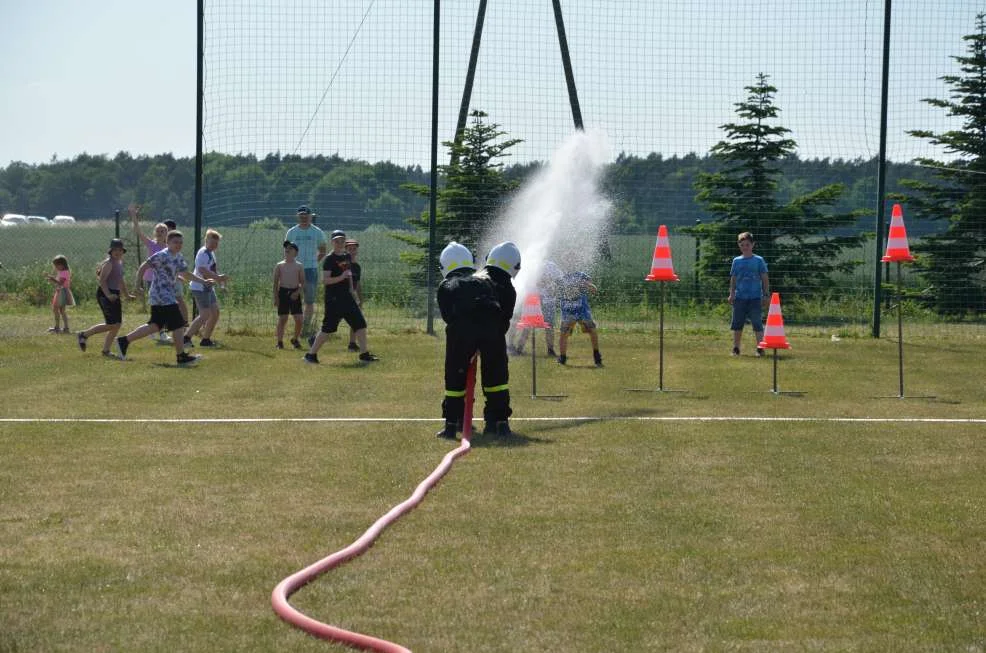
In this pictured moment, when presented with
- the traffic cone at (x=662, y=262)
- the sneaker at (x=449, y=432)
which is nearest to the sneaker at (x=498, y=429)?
the sneaker at (x=449, y=432)

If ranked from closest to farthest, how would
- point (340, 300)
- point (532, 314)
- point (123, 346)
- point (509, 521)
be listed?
point (509, 521) → point (532, 314) → point (123, 346) → point (340, 300)

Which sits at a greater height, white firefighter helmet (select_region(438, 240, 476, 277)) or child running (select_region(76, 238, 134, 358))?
white firefighter helmet (select_region(438, 240, 476, 277))

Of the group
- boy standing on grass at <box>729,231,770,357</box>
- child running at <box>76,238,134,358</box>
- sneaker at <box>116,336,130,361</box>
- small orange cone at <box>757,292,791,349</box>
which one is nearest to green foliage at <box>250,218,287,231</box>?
child running at <box>76,238,134,358</box>

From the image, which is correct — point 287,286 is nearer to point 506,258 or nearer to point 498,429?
point 506,258

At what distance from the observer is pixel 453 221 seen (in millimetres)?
23953

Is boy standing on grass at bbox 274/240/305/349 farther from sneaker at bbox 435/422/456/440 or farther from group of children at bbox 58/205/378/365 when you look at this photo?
sneaker at bbox 435/422/456/440

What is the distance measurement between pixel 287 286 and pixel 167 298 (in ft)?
8.20

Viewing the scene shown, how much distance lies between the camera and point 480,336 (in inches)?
434

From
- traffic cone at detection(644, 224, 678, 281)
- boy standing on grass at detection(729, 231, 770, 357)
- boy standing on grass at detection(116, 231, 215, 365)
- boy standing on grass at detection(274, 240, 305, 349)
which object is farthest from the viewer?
boy standing on grass at detection(274, 240, 305, 349)

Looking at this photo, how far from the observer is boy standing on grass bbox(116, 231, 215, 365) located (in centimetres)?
1703

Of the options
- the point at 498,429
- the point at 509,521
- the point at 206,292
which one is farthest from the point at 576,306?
the point at 509,521

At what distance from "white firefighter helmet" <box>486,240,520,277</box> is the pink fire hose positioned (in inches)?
101

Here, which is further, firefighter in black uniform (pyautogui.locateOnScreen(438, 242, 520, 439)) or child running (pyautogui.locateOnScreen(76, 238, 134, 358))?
child running (pyautogui.locateOnScreen(76, 238, 134, 358))

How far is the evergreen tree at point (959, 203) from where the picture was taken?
23984 mm
